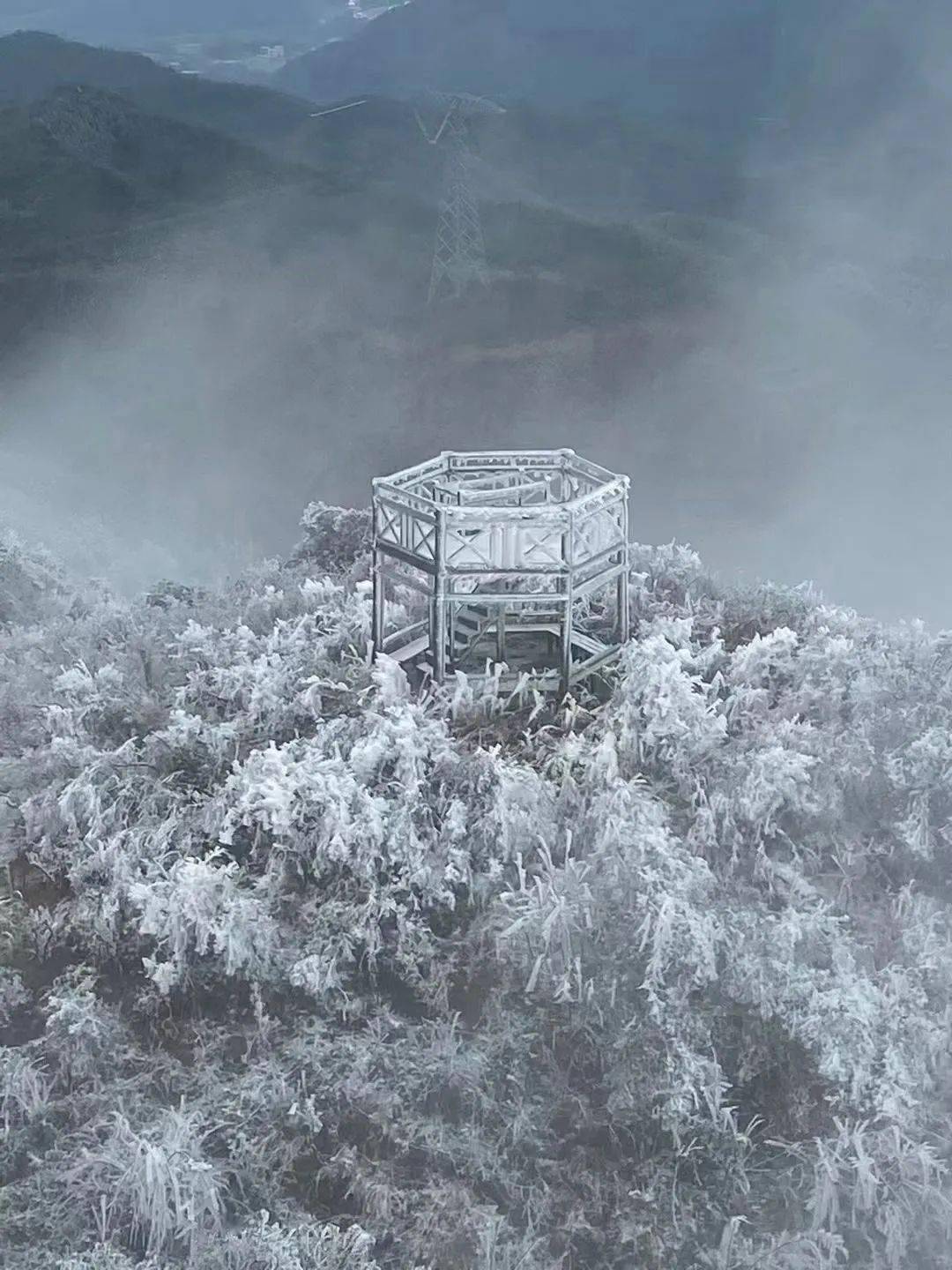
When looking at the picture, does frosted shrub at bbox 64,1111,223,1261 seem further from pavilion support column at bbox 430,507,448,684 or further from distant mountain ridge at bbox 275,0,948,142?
distant mountain ridge at bbox 275,0,948,142

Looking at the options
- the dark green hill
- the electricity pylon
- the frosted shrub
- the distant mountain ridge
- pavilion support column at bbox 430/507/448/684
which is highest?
the distant mountain ridge

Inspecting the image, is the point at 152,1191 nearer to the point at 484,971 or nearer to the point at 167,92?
the point at 484,971

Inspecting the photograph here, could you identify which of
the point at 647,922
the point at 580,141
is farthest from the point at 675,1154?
the point at 580,141

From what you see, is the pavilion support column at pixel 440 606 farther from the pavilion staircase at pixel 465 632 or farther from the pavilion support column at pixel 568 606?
the pavilion support column at pixel 568 606

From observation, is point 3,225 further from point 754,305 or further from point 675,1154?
point 675,1154

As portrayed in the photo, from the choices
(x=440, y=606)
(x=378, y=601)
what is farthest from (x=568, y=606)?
(x=378, y=601)

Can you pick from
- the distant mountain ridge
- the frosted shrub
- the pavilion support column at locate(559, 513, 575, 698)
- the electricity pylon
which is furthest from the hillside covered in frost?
the distant mountain ridge
